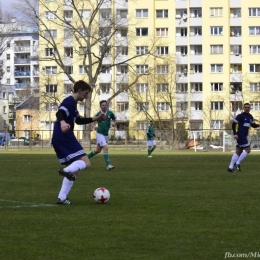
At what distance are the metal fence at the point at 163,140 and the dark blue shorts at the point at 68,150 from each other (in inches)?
1772

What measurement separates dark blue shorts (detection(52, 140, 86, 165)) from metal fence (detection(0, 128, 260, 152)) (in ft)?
148

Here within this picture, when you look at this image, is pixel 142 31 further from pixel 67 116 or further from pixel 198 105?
pixel 67 116

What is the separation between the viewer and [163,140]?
65.8 metres

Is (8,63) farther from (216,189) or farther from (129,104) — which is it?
(216,189)

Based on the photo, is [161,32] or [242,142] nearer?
[242,142]

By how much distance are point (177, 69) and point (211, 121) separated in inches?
342

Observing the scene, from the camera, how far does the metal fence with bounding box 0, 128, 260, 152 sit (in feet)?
193

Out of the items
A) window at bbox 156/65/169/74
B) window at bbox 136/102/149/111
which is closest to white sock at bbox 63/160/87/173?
window at bbox 136/102/149/111

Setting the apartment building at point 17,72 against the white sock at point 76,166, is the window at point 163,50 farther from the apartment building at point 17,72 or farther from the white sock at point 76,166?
the white sock at point 76,166

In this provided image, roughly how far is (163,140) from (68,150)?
5362cm

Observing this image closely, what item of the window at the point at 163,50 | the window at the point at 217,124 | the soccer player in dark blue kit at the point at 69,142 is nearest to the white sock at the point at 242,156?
the soccer player in dark blue kit at the point at 69,142

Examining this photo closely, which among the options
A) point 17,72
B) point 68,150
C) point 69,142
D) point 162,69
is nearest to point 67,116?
point 69,142

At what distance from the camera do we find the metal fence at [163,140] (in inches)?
2313

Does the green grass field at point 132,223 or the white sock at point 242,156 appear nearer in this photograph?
the green grass field at point 132,223
